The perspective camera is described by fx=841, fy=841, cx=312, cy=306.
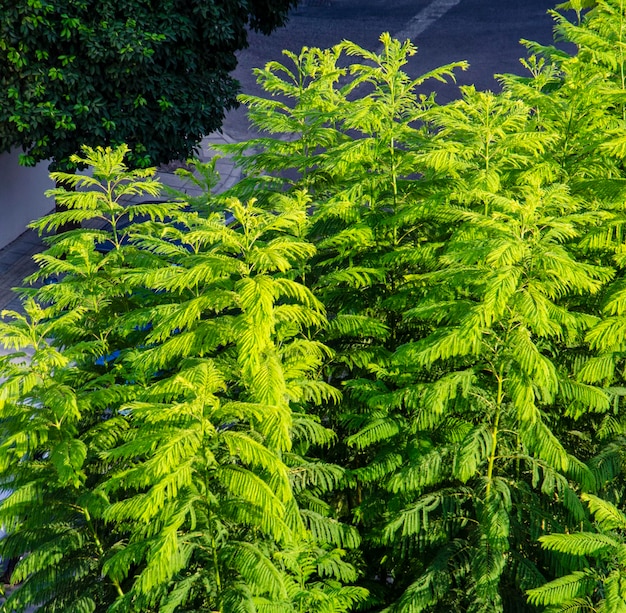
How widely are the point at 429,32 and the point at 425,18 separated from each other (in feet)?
4.68

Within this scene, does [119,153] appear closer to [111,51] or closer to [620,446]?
[620,446]

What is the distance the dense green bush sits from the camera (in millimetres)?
5086

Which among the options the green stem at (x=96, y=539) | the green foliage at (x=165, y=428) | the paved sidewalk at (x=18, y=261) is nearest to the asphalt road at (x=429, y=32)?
the paved sidewalk at (x=18, y=261)

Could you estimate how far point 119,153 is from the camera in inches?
287

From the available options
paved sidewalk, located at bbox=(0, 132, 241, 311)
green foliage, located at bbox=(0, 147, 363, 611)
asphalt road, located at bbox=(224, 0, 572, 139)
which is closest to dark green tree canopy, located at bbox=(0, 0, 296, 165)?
paved sidewalk, located at bbox=(0, 132, 241, 311)

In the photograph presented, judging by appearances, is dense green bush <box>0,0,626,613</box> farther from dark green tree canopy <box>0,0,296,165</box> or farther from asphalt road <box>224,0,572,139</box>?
asphalt road <box>224,0,572,139</box>

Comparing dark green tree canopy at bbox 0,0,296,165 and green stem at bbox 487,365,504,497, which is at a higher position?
dark green tree canopy at bbox 0,0,296,165

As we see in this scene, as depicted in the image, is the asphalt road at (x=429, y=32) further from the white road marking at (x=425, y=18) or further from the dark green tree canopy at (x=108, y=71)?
the dark green tree canopy at (x=108, y=71)

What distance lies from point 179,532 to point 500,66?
21.1 metres

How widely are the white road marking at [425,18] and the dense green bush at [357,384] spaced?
19.3 metres

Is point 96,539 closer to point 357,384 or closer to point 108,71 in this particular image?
point 357,384

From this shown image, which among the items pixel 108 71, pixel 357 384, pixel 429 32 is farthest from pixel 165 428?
pixel 429 32

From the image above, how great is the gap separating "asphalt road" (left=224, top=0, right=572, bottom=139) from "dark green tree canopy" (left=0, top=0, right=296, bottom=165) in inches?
331

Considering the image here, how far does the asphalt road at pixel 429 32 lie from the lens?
2381cm
